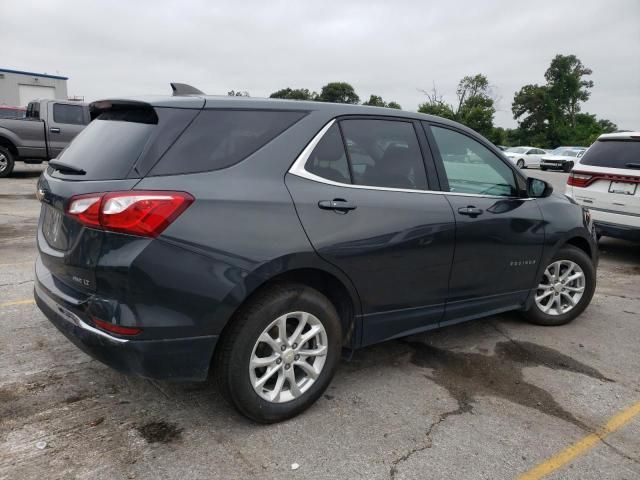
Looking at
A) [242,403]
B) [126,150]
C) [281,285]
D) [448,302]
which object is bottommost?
[242,403]

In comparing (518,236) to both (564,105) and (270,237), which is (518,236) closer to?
(270,237)

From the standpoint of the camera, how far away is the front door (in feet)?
11.5

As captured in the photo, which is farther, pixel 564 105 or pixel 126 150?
pixel 564 105

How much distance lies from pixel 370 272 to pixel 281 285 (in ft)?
1.85

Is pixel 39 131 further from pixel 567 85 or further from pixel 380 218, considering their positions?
pixel 567 85

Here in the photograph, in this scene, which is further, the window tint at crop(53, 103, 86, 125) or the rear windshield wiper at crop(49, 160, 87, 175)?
the window tint at crop(53, 103, 86, 125)

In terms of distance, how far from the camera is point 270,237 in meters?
2.58

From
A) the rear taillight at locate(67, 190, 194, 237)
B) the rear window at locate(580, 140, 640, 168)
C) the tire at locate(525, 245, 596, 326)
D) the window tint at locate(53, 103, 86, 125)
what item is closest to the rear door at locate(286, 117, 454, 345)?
the rear taillight at locate(67, 190, 194, 237)

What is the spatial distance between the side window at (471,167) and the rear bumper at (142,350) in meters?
1.97

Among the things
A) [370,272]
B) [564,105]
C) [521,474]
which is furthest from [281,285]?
[564,105]

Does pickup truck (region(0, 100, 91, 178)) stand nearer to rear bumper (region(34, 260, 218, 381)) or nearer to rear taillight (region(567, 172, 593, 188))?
rear taillight (region(567, 172, 593, 188))

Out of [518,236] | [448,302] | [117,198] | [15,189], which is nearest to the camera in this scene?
[117,198]

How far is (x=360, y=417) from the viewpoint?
116 inches

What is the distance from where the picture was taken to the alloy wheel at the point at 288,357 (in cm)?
270
